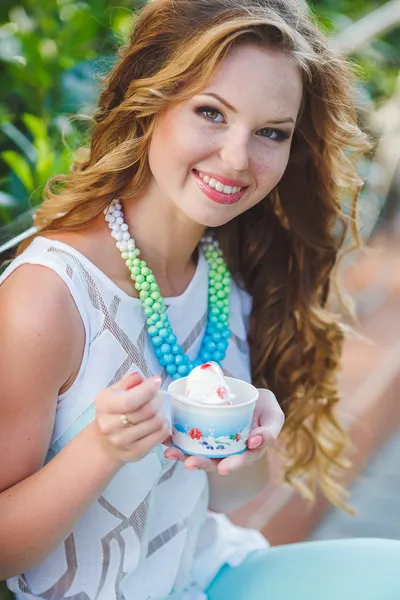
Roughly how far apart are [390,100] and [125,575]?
2980mm

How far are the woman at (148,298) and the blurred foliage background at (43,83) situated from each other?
445mm

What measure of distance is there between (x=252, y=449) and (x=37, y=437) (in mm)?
415

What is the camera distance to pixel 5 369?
164cm

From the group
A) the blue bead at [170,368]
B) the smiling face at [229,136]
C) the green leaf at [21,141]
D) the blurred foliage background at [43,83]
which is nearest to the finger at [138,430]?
the blue bead at [170,368]

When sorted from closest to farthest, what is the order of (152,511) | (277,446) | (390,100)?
(152,511)
(277,446)
(390,100)

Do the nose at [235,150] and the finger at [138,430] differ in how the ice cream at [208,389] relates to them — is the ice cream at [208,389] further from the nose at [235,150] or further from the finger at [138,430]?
the nose at [235,150]

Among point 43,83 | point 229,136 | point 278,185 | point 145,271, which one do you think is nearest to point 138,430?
point 145,271

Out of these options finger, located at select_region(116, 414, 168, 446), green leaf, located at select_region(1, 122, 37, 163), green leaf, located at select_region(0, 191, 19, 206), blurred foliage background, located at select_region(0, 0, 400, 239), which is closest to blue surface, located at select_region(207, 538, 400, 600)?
finger, located at select_region(116, 414, 168, 446)

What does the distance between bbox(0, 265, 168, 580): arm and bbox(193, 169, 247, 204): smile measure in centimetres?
37

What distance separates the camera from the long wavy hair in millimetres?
1829

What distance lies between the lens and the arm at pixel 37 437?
1601 millimetres

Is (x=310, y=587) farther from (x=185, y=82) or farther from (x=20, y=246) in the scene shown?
(x=185, y=82)

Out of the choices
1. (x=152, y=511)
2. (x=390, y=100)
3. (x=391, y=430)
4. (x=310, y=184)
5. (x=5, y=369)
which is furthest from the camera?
(x=390, y=100)

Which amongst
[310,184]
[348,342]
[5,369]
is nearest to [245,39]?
[310,184]
